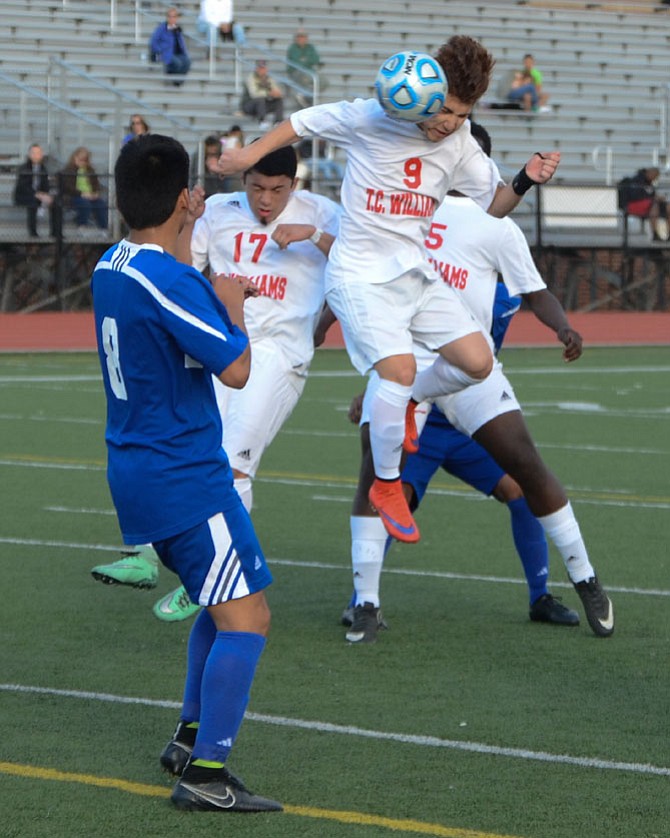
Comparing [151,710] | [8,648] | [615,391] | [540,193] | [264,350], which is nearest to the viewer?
[151,710]

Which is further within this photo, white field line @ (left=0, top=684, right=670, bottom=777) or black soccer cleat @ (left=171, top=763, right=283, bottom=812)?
white field line @ (left=0, top=684, right=670, bottom=777)

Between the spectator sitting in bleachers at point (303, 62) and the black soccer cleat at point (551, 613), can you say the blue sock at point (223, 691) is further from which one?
the spectator sitting in bleachers at point (303, 62)

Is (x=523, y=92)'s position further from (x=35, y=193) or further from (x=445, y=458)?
(x=445, y=458)

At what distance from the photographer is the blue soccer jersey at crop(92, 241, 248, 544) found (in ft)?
14.5

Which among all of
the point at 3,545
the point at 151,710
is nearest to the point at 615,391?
the point at 3,545

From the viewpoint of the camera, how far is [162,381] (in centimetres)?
449

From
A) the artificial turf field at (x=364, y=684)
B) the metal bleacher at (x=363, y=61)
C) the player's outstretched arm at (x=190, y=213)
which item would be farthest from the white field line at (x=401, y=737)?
the metal bleacher at (x=363, y=61)

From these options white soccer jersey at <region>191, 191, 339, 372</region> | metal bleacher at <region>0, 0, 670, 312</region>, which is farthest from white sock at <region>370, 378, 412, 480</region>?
metal bleacher at <region>0, 0, 670, 312</region>

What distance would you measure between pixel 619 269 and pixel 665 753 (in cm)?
2498

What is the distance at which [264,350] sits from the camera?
23.5 feet

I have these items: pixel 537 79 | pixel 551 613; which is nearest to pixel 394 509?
pixel 551 613

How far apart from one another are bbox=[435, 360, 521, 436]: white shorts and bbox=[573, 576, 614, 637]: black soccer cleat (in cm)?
79

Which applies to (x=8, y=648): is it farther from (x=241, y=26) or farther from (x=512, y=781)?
(x=241, y=26)

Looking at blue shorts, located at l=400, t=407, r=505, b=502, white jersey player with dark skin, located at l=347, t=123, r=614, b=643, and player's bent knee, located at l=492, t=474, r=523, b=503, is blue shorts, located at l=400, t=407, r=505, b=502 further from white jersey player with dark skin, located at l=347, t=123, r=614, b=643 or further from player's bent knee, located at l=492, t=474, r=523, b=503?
white jersey player with dark skin, located at l=347, t=123, r=614, b=643
